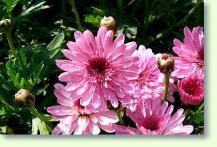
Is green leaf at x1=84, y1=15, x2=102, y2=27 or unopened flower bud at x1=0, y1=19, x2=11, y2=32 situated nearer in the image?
unopened flower bud at x1=0, y1=19, x2=11, y2=32

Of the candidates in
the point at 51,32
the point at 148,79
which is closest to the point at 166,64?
the point at 148,79

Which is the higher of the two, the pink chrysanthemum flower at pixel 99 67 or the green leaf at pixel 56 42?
the green leaf at pixel 56 42

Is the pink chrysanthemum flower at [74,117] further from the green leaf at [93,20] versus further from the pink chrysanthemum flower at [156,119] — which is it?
the green leaf at [93,20]

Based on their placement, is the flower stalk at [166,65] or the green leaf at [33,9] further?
the green leaf at [33,9]

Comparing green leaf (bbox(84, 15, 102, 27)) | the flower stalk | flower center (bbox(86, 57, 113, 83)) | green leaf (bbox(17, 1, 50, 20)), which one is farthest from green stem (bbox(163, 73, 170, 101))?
green leaf (bbox(17, 1, 50, 20))

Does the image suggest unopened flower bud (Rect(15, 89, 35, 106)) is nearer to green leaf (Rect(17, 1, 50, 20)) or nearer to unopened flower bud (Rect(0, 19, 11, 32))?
unopened flower bud (Rect(0, 19, 11, 32))

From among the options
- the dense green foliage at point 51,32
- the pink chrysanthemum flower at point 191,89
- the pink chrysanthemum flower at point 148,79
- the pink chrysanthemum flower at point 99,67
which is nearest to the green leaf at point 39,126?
the dense green foliage at point 51,32

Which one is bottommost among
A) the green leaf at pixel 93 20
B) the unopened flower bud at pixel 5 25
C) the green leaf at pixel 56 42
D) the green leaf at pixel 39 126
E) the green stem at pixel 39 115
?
the green leaf at pixel 39 126
